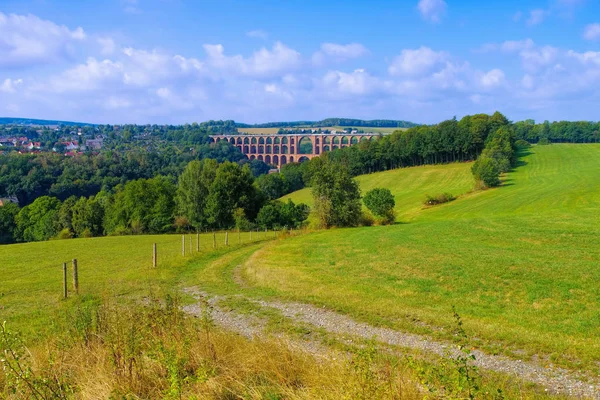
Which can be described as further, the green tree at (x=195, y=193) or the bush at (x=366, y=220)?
the green tree at (x=195, y=193)

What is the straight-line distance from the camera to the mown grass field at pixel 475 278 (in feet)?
35.1

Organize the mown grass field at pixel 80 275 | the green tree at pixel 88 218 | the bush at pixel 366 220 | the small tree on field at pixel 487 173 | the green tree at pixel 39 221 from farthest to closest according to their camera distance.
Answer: the small tree on field at pixel 487 173 < the green tree at pixel 39 221 < the green tree at pixel 88 218 < the bush at pixel 366 220 < the mown grass field at pixel 80 275

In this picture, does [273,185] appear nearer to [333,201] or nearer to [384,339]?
[333,201]

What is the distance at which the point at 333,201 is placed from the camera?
4406 cm

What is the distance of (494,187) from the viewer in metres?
74.1

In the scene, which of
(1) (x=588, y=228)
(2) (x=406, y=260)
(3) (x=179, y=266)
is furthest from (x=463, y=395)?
(1) (x=588, y=228)

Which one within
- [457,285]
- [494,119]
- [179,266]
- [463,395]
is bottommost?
[179,266]

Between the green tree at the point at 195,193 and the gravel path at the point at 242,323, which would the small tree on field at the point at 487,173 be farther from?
the gravel path at the point at 242,323

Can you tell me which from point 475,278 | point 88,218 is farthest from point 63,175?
point 475,278

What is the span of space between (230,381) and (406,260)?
602 inches

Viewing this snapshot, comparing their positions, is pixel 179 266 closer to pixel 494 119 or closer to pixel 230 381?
pixel 230 381

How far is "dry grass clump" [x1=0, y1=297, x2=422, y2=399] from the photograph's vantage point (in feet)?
17.9

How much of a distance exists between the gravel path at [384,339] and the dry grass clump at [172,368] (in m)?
1.16

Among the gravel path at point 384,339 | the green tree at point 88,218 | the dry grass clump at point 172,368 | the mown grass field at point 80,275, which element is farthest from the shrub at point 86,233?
the dry grass clump at point 172,368
